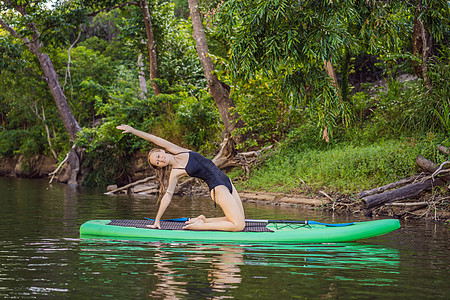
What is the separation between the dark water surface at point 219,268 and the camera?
3.79 m

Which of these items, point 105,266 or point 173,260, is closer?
point 105,266

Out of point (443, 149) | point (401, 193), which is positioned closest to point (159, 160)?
point (401, 193)

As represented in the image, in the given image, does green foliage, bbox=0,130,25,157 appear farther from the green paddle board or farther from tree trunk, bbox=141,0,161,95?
the green paddle board

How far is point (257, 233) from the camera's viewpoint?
20.5ft

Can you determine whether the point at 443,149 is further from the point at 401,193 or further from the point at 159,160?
the point at 159,160

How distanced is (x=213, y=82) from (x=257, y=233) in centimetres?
989

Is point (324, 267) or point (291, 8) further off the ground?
point (291, 8)

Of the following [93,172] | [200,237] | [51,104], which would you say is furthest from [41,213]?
[51,104]

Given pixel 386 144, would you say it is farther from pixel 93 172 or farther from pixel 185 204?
pixel 93 172

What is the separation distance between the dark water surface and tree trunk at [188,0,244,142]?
893 cm

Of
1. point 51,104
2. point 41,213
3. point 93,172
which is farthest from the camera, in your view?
point 51,104

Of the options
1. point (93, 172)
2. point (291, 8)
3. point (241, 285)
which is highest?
point (291, 8)

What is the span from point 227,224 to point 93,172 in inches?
554

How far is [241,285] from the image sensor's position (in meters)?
3.99
